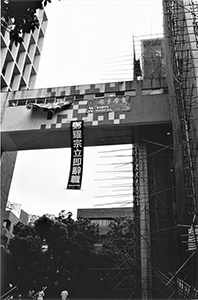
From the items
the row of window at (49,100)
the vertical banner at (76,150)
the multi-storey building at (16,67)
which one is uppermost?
the multi-storey building at (16,67)

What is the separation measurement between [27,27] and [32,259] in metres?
10.8

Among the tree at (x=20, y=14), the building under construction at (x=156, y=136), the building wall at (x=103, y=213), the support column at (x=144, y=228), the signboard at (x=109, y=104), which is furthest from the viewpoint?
the building wall at (x=103, y=213)

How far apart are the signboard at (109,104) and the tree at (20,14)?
7.98 m

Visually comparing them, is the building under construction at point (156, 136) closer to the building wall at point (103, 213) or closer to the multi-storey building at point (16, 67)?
the multi-storey building at point (16, 67)

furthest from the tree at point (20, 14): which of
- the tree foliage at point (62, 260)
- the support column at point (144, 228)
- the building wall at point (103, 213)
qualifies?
the building wall at point (103, 213)

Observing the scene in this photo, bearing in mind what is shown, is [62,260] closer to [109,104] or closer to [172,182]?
[172,182]

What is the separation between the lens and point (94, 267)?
13.1 metres

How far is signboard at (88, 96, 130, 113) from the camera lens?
11.3 m

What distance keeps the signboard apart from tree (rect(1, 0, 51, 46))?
7.98 meters

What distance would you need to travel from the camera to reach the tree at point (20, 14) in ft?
10.9

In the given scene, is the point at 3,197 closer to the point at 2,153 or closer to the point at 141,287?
the point at 2,153

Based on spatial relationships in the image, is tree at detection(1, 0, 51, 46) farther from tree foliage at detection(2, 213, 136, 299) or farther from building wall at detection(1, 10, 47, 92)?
building wall at detection(1, 10, 47, 92)

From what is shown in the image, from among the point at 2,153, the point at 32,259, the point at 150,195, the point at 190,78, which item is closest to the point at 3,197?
the point at 2,153

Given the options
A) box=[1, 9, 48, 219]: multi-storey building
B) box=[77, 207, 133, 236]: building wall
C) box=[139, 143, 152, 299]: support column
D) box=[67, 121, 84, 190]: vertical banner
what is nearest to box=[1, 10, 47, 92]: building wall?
box=[1, 9, 48, 219]: multi-storey building
